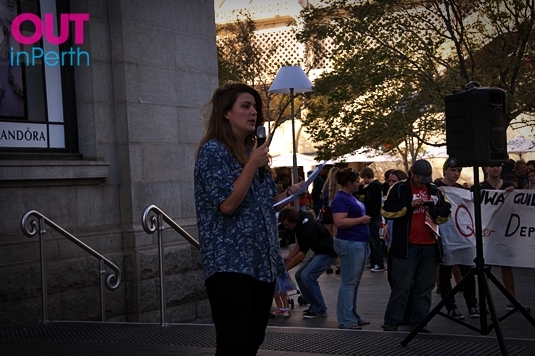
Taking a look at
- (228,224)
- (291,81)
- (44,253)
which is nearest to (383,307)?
(291,81)

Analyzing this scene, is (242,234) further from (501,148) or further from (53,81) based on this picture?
(53,81)

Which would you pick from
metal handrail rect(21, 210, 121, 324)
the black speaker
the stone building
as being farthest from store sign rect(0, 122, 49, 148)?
the black speaker

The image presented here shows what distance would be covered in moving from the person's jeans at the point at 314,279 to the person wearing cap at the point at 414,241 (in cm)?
178

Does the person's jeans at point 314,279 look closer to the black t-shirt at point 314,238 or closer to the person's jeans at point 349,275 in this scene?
the black t-shirt at point 314,238

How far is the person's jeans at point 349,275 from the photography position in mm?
9758

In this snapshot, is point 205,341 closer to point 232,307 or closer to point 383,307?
point 232,307

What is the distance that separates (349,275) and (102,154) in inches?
123

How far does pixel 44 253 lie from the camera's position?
852cm

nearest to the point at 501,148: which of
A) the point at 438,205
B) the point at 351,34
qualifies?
the point at 438,205

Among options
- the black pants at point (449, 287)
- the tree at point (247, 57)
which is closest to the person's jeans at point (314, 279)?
the black pants at point (449, 287)

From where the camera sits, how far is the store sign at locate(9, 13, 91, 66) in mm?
9398

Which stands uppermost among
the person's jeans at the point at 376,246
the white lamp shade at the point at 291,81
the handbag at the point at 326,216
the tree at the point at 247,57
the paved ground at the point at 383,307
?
the tree at the point at 247,57

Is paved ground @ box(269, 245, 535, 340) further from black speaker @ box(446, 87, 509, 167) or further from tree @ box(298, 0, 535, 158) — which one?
tree @ box(298, 0, 535, 158)

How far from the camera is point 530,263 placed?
10.3 m
